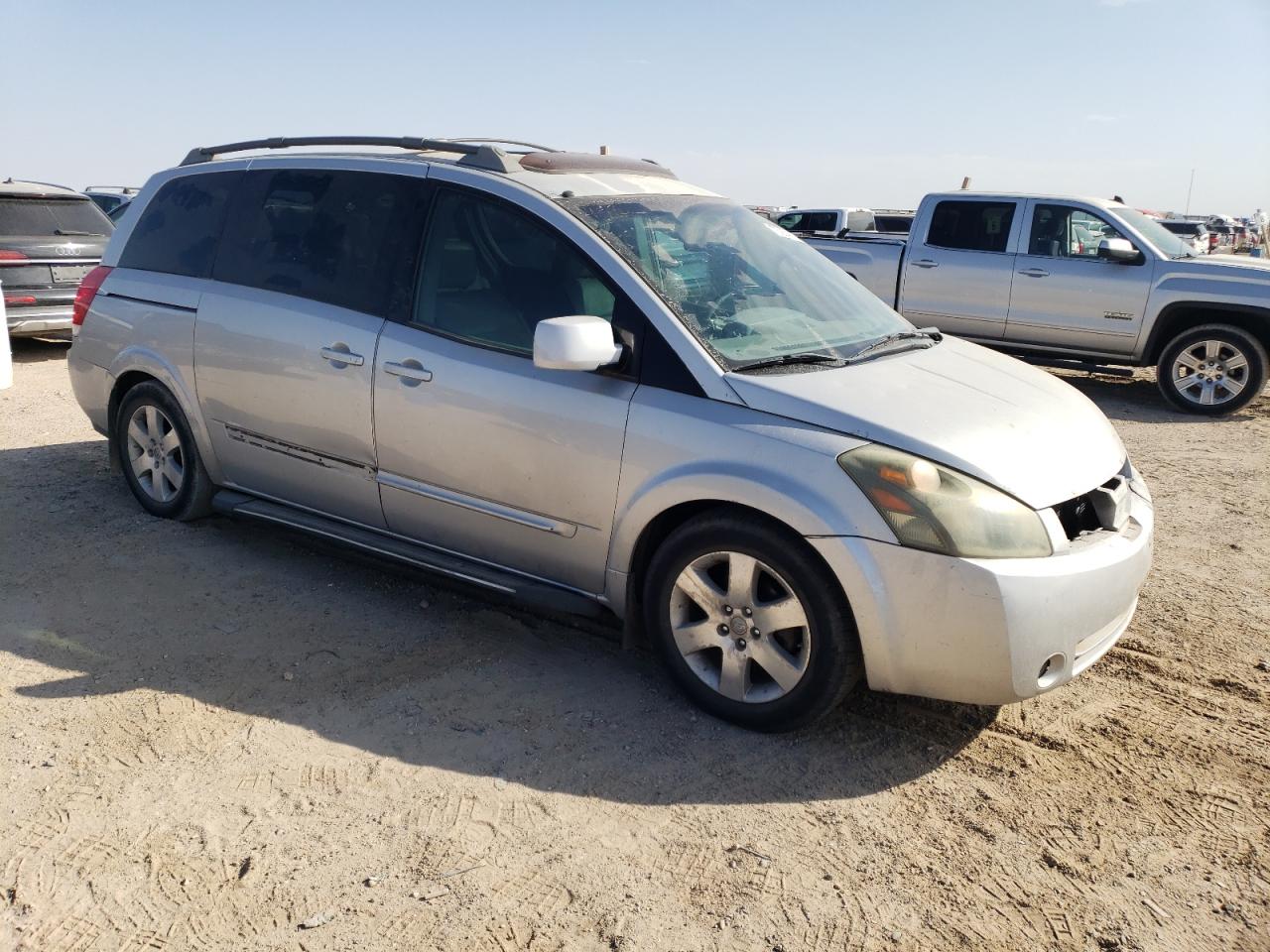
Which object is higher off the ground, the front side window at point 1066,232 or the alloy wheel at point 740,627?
the front side window at point 1066,232

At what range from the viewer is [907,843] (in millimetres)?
3059

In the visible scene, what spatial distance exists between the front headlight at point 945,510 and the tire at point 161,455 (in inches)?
136

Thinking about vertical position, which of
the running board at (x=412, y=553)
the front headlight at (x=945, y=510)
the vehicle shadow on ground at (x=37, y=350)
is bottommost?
the vehicle shadow on ground at (x=37, y=350)

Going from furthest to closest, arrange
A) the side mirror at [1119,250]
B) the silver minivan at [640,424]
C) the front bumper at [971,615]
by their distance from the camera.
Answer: the side mirror at [1119,250]
the silver minivan at [640,424]
the front bumper at [971,615]

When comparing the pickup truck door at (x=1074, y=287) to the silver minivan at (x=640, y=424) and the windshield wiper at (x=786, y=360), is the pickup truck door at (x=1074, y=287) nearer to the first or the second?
the silver minivan at (x=640, y=424)

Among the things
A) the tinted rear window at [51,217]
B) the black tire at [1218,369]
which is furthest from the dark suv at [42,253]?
the black tire at [1218,369]

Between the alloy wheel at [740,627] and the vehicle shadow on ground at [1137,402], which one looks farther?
the vehicle shadow on ground at [1137,402]

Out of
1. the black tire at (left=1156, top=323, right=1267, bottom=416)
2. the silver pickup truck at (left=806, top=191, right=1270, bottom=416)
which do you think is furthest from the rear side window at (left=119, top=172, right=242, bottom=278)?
the black tire at (left=1156, top=323, right=1267, bottom=416)

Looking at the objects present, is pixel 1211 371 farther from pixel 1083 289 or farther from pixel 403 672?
pixel 403 672

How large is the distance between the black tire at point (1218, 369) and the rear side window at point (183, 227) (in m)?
8.08

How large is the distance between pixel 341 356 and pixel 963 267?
7.74 m

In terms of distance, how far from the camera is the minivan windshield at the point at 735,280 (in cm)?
385

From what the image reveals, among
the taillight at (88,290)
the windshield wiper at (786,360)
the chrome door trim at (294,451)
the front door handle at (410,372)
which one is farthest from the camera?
the taillight at (88,290)

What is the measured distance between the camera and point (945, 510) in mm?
3207
